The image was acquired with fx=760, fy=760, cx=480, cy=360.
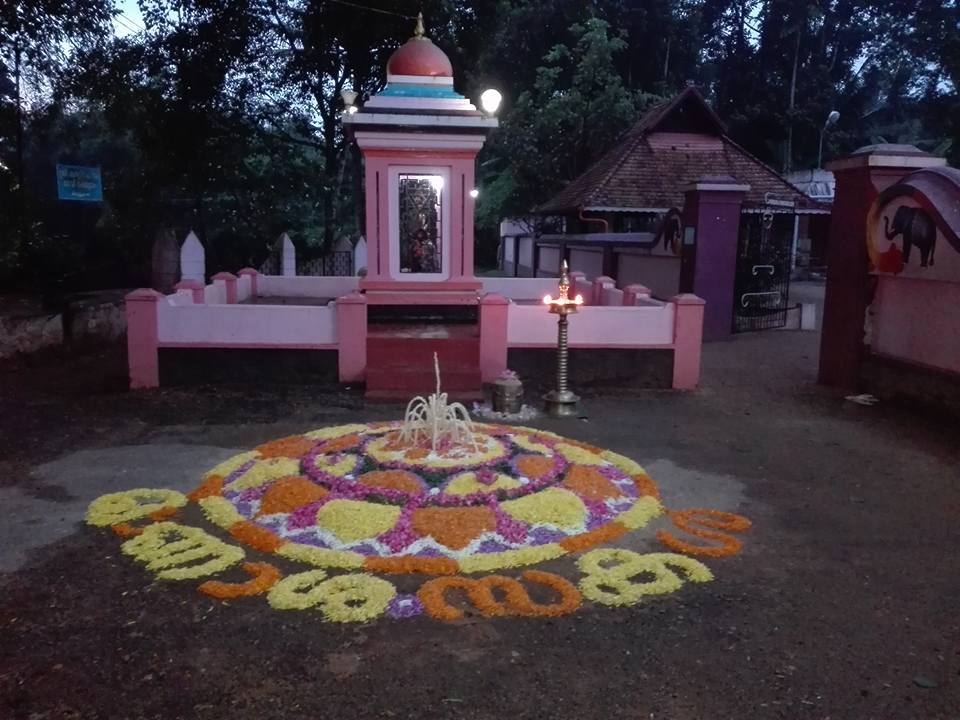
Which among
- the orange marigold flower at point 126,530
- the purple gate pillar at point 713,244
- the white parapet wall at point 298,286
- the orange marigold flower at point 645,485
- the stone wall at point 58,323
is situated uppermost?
the purple gate pillar at point 713,244

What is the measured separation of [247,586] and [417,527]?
4.21 feet

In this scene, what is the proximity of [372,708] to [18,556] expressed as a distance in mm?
3102

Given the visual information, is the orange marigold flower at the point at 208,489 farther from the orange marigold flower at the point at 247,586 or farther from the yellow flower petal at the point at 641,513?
the yellow flower petal at the point at 641,513

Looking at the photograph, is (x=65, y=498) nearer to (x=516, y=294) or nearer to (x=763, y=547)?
(x=763, y=547)

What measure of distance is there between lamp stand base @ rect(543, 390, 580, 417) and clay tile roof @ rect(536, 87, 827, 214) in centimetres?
1186

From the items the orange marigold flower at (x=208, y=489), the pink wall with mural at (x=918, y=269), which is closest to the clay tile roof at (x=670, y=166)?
the pink wall with mural at (x=918, y=269)

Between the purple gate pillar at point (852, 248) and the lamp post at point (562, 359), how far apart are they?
4155 millimetres

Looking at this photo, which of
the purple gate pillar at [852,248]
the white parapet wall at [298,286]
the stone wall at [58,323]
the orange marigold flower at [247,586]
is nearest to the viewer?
the orange marigold flower at [247,586]

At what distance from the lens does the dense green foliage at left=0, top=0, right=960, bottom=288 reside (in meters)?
16.5

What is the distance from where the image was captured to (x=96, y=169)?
55.0 ft

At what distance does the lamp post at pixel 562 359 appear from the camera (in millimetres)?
9023

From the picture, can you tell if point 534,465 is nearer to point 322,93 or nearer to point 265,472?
point 265,472

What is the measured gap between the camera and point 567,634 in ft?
A: 13.9

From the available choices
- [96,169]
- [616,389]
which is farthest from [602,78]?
[616,389]
